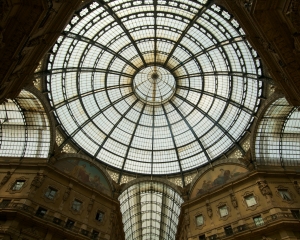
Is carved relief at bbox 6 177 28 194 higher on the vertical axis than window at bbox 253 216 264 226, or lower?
higher

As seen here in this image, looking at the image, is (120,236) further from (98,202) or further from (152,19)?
(152,19)

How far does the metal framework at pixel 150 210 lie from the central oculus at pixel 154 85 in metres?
12.1

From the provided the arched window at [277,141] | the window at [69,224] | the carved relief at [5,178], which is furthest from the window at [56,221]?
the arched window at [277,141]

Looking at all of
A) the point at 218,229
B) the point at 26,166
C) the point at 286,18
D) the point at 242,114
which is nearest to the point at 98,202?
the point at 26,166

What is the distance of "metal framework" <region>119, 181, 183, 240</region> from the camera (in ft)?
122

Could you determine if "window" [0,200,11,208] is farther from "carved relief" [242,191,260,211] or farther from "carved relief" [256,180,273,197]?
"carved relief" [256,180,273,197]

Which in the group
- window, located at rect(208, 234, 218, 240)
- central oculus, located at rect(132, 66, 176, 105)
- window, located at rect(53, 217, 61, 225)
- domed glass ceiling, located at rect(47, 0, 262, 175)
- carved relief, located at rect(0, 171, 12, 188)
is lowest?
window, located at rect(208, 234, 218, 240)

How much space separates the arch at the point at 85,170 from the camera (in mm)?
29562

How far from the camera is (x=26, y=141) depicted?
29.6m

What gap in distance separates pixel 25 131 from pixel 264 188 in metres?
27.2

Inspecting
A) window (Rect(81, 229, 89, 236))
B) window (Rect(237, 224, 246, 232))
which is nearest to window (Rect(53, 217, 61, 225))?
window (Rect(81, 229, 89, 236))

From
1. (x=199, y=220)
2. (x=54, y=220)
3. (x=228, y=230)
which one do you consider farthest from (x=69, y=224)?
(x=228, y=230)

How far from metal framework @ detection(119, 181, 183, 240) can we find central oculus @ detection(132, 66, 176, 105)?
478 inches

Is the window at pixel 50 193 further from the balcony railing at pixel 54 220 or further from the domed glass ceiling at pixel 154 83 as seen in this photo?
the domed glass ceiling at pixel 154 83
